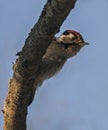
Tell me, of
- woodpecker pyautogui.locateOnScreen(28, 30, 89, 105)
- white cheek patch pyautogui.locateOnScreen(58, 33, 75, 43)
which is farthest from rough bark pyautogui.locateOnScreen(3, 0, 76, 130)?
white cheek patch pyautogui.locateOnScreen(58, 33, 75, 43)

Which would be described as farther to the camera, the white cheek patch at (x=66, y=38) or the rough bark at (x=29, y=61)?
the white cheek patch at (x=66, y=38)

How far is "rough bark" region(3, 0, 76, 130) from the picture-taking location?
396 cm

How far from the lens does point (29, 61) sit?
14.4 feet

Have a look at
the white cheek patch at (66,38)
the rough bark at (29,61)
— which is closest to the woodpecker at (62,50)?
the white cheek patch at (66,38)

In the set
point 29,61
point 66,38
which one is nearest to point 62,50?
point 66,38

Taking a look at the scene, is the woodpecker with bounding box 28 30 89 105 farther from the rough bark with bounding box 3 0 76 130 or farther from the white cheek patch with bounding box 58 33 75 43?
the rough bark with bounding box 3 0 76 130

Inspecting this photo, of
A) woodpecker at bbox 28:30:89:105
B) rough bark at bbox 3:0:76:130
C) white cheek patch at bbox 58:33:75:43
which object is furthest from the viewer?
white cheek patch at bbox 58:33:75:43

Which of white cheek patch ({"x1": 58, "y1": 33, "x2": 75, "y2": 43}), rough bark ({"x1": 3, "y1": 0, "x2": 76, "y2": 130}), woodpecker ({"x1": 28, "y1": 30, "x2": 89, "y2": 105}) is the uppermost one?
white cheek patch ({"x1": 58, "y1": 33, "x2": 75, "y2": 43})

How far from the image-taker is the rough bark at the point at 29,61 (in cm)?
396

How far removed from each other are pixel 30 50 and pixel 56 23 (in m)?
0.41

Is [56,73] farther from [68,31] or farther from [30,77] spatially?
[30,77]

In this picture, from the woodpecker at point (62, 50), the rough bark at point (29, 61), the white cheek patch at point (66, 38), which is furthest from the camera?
the white cheek patch at point (66, 38)

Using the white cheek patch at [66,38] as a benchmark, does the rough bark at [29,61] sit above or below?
below

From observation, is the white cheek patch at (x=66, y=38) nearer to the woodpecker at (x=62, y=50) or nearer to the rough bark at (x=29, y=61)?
the woodpecker at (x=62, y=50)
